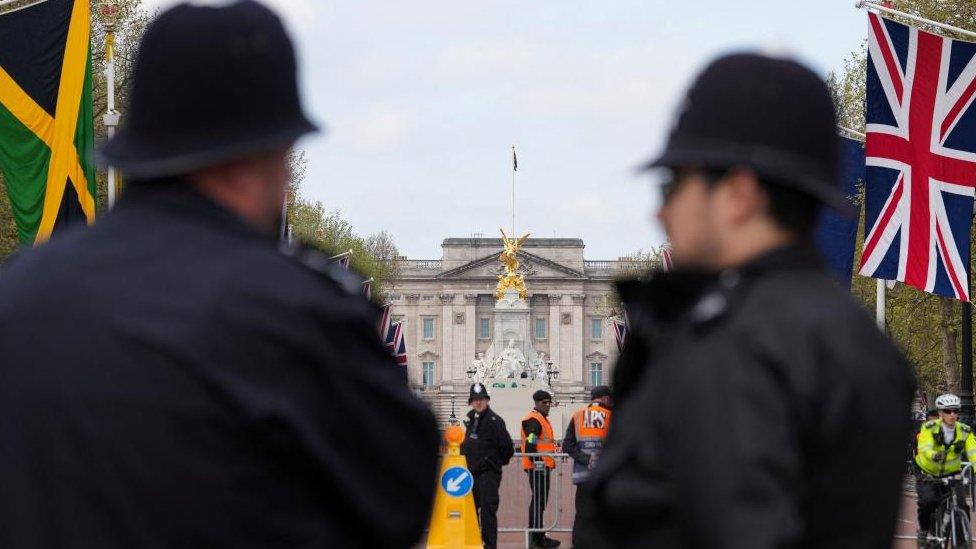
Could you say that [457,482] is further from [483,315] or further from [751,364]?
[483,315]

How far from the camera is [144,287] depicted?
232 cm

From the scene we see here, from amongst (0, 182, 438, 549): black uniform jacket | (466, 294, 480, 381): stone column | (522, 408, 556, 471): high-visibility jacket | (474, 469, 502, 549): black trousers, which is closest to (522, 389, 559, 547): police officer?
(522, 408, 556, 471): high-visibility jacket

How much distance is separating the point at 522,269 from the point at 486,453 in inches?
4516

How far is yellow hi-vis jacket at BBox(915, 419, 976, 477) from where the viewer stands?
14.8 m

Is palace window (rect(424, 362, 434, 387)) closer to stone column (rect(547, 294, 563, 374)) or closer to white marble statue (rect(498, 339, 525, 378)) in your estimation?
stone column (rect(547, 294, 563, 374))

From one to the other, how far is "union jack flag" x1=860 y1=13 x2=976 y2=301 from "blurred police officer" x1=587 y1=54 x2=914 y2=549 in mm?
13736

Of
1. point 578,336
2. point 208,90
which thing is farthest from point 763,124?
point 578,336

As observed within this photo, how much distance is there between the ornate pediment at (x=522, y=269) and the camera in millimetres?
132000

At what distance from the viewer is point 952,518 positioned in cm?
1457

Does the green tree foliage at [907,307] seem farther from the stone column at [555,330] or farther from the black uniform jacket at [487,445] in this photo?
the stone column at [555,330]

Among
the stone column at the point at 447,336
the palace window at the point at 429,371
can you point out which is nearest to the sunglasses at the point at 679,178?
the stone column at the point at 447,336

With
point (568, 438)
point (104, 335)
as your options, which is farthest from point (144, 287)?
point (568, 438)

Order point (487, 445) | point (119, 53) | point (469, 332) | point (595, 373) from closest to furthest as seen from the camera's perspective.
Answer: point (487, 445), point (119, 53), point (469, 332), point (595, 373)

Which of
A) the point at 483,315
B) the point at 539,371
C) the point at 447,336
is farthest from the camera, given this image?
the point at 483,315
